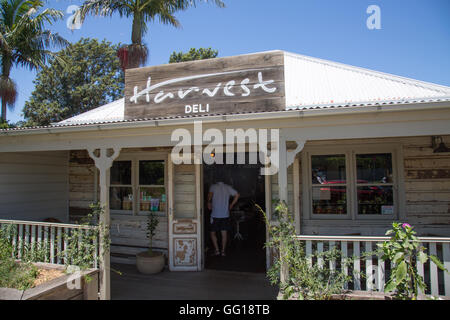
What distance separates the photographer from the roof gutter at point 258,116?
3.49m

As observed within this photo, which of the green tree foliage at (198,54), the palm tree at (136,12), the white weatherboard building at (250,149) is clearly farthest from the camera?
the green tree foliage at (198,54)

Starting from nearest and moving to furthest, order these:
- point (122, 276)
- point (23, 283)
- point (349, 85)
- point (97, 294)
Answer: point (23, 283)
point (97, 294)
point (122, 276)
point (349, 85)

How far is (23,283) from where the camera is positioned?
13.1ft

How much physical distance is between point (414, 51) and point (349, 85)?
2.25 meters

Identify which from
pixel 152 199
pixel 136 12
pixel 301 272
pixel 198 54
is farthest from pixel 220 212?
pixel 198 54

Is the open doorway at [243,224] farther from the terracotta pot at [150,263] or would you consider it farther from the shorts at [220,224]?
the terracotta pot at [150,263]

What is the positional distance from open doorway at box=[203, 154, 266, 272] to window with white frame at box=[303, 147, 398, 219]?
147cm

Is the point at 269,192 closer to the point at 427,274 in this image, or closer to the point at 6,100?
the point at 427,274

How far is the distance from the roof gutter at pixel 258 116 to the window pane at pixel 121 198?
7.93ft

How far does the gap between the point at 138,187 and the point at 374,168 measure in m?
4.87

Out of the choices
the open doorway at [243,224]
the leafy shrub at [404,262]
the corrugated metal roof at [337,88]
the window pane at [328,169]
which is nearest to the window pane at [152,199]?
the open doorway at [243,224]

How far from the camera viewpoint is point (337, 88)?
6.52 m

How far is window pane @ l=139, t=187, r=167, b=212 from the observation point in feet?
21.8

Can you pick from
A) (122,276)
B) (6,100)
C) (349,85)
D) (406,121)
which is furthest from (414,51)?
(6,100)
